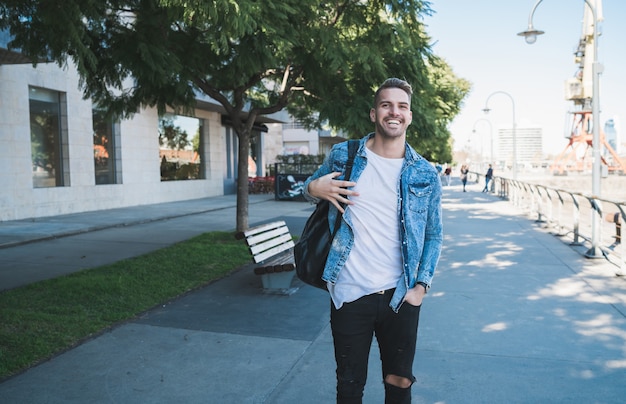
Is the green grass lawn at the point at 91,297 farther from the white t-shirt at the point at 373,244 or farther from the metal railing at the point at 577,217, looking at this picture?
the metal railing at the point at 577,217

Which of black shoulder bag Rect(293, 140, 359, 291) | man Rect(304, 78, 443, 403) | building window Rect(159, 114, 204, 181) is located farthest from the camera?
building window Rect(159, 114, 204, 181)

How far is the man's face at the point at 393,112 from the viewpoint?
249 cm

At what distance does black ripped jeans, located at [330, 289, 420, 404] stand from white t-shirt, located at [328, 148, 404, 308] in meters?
0.07

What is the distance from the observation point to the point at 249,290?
21.7 feet

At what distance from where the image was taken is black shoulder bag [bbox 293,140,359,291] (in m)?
2.57

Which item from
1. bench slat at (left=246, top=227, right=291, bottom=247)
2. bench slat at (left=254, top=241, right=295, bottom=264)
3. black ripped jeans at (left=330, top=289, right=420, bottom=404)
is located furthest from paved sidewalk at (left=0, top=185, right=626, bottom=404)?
black ripped jeans at (left=330, top=289, right=420, bottom=404)

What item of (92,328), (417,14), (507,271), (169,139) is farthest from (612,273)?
(169,139)

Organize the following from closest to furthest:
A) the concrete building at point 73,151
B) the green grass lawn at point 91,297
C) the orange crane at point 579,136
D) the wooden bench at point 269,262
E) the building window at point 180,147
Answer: the green grass lawn at point 91,297 → the wooden bench at point 269,262 → the concrete building at point 73,151 → the building window at point 180,147 → the orange crane at point 579,136

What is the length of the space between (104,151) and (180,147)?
5.44 m

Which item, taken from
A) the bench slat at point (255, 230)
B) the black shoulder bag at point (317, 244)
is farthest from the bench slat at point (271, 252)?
the black shoulder bag at point (317, 244)

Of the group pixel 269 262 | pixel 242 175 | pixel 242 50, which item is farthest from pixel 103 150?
pixel 269 262

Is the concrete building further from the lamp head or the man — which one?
the lamp head

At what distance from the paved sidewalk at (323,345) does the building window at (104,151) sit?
973 centimetres

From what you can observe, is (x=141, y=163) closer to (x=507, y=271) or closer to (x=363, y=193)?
(x=507, y=271)
